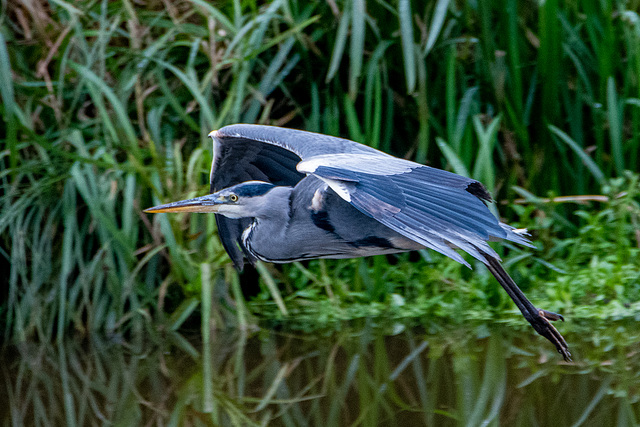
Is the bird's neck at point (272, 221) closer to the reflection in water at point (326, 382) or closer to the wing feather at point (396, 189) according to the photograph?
the wing feather at point (396, 189)

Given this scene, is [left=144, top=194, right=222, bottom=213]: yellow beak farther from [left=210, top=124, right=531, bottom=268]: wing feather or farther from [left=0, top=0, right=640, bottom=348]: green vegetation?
[left=0, top=0, right=640, bottom=348]: green vegetation

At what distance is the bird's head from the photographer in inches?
95.9

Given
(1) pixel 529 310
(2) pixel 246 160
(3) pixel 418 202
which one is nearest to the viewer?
(3) pixel 418 202

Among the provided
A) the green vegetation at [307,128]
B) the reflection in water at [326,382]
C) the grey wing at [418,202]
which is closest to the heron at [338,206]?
the grey wing at [418,202]

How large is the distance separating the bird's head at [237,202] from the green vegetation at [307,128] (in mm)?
920

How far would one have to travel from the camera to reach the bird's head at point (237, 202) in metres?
2.44

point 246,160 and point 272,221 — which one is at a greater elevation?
point 246,160

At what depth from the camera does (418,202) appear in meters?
2.08

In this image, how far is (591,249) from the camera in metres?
3.68

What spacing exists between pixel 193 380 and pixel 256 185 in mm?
958

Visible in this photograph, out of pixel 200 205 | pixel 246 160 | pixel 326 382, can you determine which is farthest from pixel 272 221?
pixel 326 382

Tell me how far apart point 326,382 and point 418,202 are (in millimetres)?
1070

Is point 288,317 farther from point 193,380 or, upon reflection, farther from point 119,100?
point 119,100

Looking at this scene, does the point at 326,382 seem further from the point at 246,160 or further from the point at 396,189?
the point at 396,189
